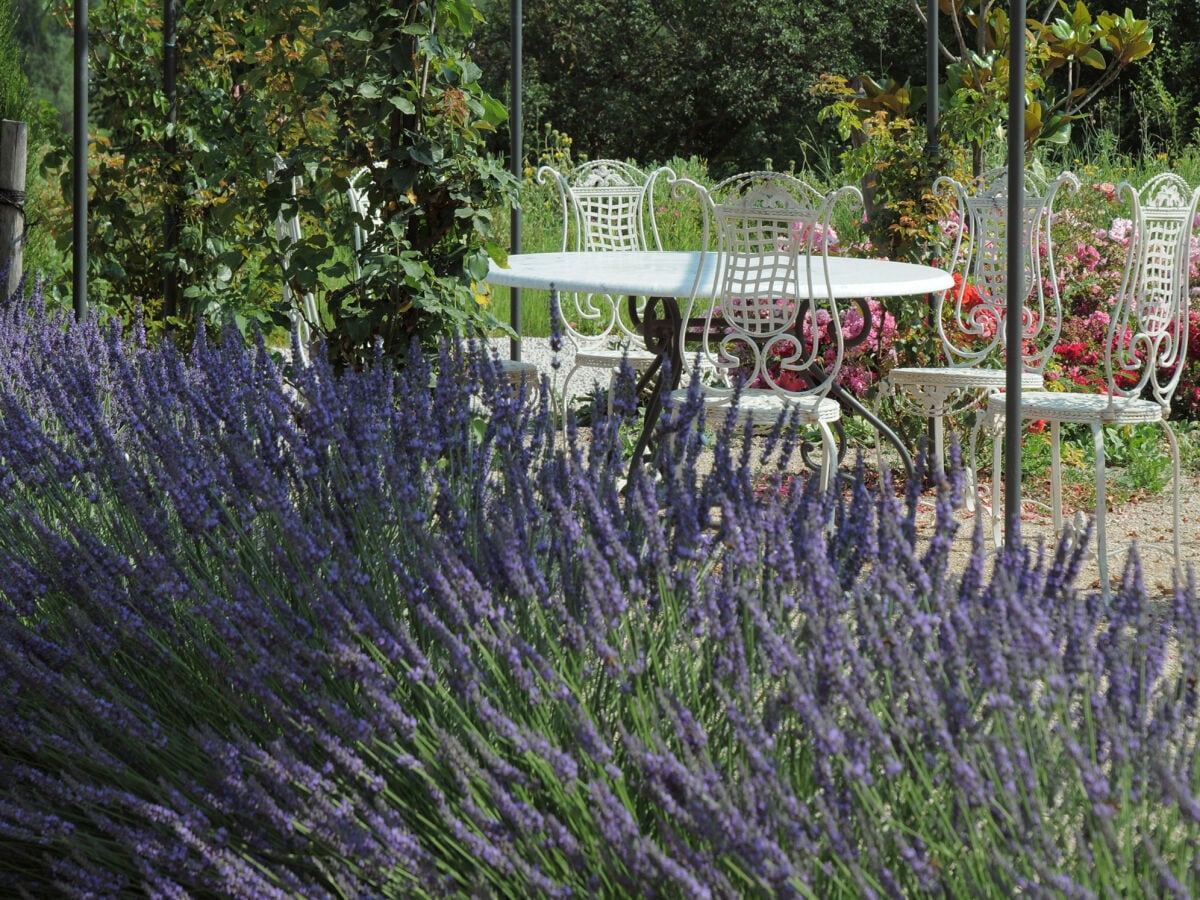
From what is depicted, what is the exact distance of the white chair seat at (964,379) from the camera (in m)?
4.47

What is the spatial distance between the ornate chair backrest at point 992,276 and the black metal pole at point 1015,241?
1.78m

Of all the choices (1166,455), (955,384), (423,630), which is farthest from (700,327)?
(423,630)

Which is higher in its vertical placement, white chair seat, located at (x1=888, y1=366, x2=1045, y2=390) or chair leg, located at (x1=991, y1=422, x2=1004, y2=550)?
white chair seat, located at (x1=888, y1=366, x2=1045, y2=390)

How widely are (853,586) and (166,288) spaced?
14.9 feet

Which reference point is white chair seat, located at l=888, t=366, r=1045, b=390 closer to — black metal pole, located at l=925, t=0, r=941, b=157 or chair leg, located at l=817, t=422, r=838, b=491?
chair leg, located at l=817, t=422, r=838, b=491

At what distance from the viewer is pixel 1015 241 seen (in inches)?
104

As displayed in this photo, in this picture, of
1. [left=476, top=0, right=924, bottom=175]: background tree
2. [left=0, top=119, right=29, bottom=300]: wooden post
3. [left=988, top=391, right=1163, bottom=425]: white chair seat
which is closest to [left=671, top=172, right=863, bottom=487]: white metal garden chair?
[left=988, top=391, right=1163, bottom=425]: white chair seat

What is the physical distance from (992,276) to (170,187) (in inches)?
123

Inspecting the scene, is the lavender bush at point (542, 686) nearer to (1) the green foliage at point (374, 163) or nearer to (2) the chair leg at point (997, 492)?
(1) the green foliage at point (374, 163)

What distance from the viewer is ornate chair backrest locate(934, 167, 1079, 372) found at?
186 inches

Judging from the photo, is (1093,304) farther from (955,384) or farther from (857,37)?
(857,37)

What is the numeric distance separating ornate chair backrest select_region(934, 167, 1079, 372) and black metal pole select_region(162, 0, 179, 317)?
2.93 m

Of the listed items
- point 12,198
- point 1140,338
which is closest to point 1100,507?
point 1140,338

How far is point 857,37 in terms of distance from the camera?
22.2 m
